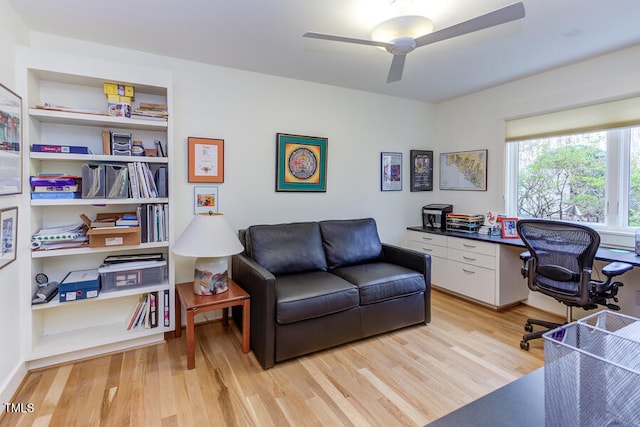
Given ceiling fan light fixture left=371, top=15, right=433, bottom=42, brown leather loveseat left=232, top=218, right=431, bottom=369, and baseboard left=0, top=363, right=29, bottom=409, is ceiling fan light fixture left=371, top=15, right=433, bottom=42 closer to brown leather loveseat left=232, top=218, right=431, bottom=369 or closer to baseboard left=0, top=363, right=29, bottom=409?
brown leather loveseat left=232, top=218, right=431, bottom=369

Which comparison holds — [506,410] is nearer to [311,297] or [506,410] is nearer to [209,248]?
[311,297]

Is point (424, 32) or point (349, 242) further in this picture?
point (349, 242)

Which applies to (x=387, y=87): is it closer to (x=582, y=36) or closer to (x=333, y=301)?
(x=582, y=36)

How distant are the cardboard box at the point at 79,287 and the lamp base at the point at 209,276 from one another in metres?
0.67

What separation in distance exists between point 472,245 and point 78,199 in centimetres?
351

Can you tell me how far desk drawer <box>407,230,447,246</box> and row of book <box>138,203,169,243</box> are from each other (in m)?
2.86

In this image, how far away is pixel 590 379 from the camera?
1.80 ft

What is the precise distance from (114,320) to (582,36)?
426 centimetres

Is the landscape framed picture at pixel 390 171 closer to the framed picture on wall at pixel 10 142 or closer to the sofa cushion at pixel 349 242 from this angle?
the sofa cushion at pixel 349 242

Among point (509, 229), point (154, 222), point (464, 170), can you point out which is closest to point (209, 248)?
point (154, 222)

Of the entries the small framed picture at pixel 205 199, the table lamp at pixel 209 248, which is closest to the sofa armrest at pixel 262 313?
the table lamp at pixel 209 248

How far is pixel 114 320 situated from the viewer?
2.63 m

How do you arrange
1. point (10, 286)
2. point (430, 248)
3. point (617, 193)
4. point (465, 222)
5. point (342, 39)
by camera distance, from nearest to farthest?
1. point (342, 39)
2. point (10, 286)
3. point (617, 193)
4. point (465, 222)
5. point (430, 248)

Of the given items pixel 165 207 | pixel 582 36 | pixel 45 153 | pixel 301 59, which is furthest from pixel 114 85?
pixel 582 36
